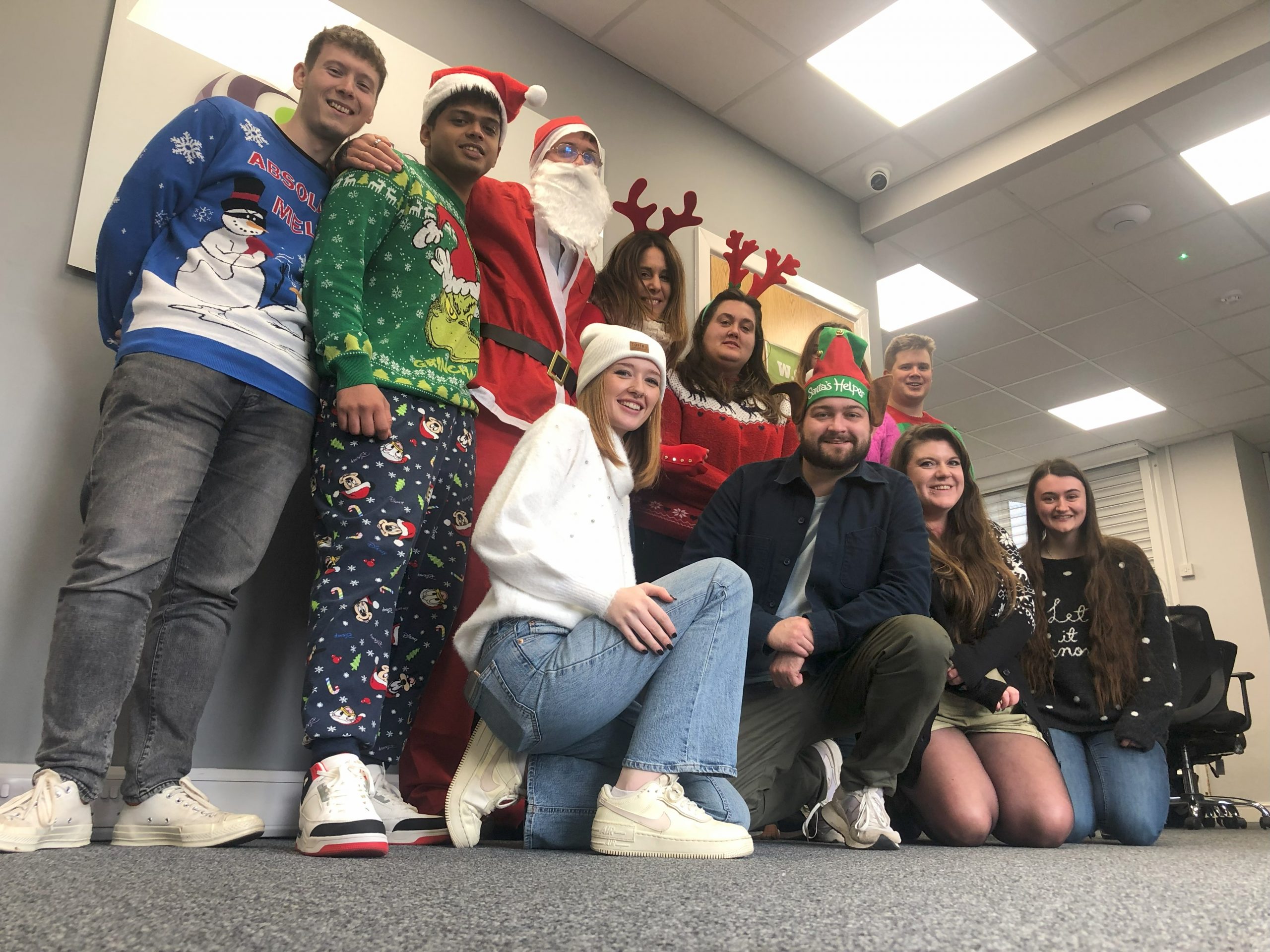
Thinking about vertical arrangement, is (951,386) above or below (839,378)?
above

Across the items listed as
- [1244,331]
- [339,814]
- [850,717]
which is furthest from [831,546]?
[1244,331]

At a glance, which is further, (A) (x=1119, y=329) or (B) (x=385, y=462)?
(A) (x=1119, y=329)

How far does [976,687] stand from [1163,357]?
13.7 feet

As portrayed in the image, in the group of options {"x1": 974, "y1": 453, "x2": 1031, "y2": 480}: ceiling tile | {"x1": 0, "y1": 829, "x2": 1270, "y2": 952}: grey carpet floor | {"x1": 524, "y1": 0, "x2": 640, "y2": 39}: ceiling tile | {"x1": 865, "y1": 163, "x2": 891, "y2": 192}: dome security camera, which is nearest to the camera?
{"x1": 0, "y1": 829, "x2": 1270, "y2": 952}: grey carpet floor

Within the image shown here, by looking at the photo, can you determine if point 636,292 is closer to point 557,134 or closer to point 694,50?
point 557,134

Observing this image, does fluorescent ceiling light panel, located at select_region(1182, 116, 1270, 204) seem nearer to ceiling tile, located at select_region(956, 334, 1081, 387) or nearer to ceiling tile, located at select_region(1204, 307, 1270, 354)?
ceiling tile, located at select_region(1204, 307, 1270, 354)

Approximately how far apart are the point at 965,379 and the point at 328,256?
4842mm

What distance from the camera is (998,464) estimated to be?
709cm

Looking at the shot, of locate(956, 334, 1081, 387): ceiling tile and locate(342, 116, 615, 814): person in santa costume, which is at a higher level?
locate(956, 334, 1081, 387): ceiling tile

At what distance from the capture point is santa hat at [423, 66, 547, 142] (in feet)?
5.94

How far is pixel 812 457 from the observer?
1.93 meters

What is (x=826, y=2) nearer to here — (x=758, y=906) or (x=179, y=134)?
(x=179, y=134)

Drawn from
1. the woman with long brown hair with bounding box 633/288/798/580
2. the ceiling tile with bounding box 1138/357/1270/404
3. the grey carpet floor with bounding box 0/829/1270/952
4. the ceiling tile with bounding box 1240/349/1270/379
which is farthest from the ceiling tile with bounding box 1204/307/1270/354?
the grey carpet floor with bounding box 0/829/1270/952

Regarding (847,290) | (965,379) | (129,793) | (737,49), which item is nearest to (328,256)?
(129,793)
